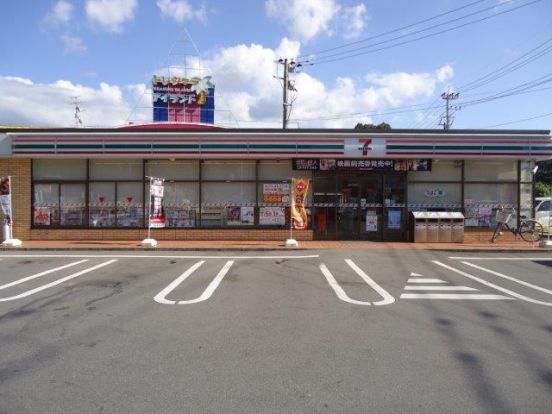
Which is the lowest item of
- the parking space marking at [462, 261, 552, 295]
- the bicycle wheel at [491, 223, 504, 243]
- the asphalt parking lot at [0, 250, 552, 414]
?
the asphalt parking lot at [0, 250, 552, 414]

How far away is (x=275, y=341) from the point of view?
6.20m

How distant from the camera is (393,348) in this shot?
19.4 feet

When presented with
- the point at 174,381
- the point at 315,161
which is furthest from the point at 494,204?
the point at 174,381

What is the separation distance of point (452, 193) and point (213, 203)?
8.87 m

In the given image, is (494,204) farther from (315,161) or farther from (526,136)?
(315,161)

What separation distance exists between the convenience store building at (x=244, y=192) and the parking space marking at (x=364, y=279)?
A: 18.8 feet

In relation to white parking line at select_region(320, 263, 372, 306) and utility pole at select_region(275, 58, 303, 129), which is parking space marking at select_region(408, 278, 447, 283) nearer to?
white parking line at select_region(320, 263, 372, 306)

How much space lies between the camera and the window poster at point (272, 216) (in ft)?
60.4

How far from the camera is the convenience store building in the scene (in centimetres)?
1823

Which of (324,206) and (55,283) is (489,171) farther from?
(55,283)

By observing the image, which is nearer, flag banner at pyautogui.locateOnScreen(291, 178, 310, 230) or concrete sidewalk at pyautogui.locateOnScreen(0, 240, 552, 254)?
concrete sidewalk at pyautogui.locateOnScreen(0, 240, 552, 254)

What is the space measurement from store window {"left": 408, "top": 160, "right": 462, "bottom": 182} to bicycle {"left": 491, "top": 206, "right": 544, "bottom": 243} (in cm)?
198

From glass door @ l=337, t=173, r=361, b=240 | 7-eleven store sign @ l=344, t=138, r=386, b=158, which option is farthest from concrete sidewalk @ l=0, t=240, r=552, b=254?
7-eleven store sign @ l=344, t=138, r=386, b=158

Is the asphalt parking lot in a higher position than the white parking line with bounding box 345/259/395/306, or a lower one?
lower
